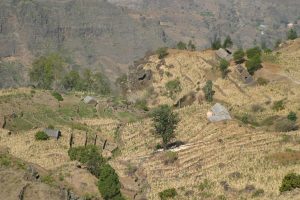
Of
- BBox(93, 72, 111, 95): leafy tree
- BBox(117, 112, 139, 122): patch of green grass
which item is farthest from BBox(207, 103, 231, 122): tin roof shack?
BBox(93, 72, 111, 95): leafy tree

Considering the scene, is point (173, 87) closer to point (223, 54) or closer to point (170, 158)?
point (223, 54)

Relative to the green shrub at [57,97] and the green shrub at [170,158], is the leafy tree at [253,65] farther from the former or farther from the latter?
the green shrub at [170,158]

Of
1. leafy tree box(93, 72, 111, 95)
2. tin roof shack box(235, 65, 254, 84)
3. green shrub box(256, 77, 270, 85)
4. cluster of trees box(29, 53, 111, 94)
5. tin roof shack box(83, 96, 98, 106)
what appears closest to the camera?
green shrub box(256, 77, 270, 85)

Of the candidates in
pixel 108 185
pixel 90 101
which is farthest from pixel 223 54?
pixel 108 185

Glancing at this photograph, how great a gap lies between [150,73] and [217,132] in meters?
55.7

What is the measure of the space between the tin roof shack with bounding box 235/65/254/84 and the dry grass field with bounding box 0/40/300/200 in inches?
46.6

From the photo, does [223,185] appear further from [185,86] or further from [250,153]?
[185,86]

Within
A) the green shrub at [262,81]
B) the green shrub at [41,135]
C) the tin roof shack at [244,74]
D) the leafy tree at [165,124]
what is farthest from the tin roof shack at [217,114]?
the tin roof shack at [244,74]

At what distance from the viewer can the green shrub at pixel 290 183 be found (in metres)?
44.6

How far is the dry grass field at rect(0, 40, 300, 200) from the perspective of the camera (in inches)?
2072

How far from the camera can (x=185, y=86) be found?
115438 millimetres

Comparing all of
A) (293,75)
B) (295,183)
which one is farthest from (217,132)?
(293,75)

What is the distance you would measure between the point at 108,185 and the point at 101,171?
13.2ft

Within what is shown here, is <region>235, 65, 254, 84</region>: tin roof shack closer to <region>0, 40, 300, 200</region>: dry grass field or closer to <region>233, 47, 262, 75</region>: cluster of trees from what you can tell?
<region>233, 47, 262, 75</region>: cluster of trees
